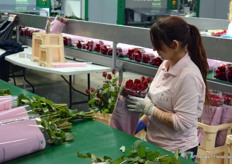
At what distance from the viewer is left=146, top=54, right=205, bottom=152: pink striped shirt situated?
2094 mm

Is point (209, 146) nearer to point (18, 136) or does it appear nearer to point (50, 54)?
point (18, 136)

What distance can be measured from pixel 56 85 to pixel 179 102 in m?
5.56

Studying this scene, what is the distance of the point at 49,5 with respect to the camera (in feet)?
34.4

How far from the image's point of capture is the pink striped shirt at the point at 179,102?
209 centimetres

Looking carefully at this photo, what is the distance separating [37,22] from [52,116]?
4748 millimetres

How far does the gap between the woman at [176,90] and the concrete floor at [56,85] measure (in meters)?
3.70

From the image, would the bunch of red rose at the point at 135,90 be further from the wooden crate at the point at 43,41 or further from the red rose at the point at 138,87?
the wooden crate at the point at 43,41

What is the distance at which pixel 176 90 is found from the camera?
2.14 metres

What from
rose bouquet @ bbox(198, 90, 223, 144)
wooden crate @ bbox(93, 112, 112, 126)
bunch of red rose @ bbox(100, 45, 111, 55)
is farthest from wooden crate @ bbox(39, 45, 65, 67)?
rose bouquet @ bbox(198, 90, 223, 144)

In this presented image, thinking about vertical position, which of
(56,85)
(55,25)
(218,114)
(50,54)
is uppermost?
(55,25)

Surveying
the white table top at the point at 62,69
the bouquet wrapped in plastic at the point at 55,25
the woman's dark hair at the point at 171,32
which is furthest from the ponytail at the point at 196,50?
the bouquet wrapped in plastic at the point at 55,25

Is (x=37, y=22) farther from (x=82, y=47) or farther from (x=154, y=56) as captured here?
(x=154, y=56)

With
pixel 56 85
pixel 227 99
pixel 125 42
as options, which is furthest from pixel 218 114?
pixel 56 85

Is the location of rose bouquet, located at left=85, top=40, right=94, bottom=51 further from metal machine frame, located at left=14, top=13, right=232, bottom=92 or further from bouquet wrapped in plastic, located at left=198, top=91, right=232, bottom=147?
bouquet wrapped in plastic, located at left=198, top=91, right=232, bottom=147
